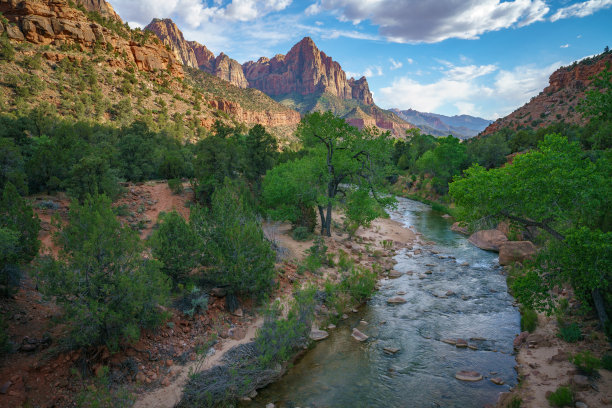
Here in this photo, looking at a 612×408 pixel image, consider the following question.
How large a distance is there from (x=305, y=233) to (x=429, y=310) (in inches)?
382

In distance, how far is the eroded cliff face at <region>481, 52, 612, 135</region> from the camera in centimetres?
6356

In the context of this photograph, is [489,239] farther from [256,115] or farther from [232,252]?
[256,115]

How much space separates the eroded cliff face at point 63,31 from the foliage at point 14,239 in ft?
158

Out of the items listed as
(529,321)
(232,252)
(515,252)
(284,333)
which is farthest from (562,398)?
(515,252)

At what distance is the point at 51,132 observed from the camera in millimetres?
26094

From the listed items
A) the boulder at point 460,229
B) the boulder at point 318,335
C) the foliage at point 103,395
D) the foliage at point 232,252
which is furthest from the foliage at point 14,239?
the boulder at point 460,229

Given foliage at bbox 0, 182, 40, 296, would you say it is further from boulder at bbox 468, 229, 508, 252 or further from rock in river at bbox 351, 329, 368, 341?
boulder at bbox 468, 229, 508, 252

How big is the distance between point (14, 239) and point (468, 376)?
1299 cm

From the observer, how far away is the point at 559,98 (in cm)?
→ 7194

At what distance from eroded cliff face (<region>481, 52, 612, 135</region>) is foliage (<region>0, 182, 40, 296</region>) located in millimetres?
77417

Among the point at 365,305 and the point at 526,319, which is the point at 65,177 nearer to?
the point at 365,305

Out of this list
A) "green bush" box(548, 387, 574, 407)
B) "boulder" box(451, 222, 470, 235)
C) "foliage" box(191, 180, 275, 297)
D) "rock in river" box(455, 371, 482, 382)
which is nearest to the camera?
"green bush" box(548, 387, 574, 407)

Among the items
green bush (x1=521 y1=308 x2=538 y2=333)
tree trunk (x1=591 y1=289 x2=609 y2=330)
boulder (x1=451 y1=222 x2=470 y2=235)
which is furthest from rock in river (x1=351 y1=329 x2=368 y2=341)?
boulder (x1=451 y1=222 x2=470 y2=235)

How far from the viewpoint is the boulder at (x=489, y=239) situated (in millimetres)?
21000
